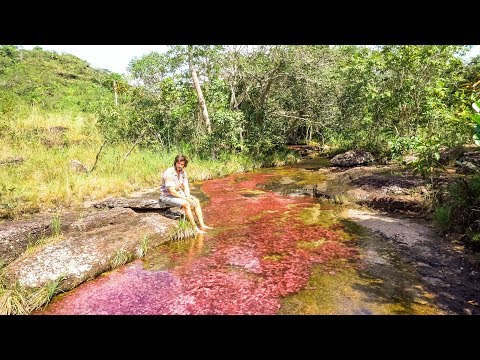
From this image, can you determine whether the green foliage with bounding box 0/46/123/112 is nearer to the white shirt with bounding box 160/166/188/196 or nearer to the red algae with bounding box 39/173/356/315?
the white shirt with bounding box 160/166/188/196

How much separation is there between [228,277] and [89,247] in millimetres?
2098

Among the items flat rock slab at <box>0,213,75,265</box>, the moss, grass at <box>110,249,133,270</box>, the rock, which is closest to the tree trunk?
the rock

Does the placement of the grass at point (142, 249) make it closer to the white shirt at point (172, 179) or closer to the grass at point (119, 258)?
the grass at point (119, 258)

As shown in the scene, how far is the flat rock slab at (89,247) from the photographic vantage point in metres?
4.14

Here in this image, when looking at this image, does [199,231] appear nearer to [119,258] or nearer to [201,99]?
[119,258]

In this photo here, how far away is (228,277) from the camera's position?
4.54 meters

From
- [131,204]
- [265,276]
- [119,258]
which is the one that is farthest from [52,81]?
[265,276]

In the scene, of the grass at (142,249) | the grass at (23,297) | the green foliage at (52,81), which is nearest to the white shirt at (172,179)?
the grass at (142,249)

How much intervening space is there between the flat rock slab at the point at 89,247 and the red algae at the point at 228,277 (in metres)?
0.23

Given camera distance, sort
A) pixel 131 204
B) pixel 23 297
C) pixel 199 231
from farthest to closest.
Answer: pixel 131 204, pixel 199 231, pixel 23 297
